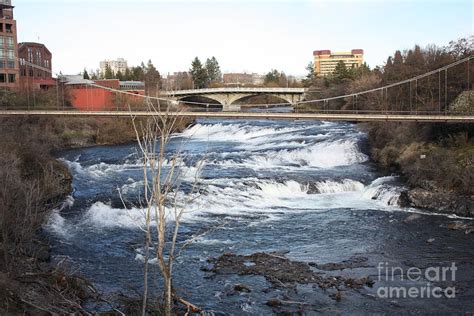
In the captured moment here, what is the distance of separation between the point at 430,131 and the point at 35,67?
42792 millimetres

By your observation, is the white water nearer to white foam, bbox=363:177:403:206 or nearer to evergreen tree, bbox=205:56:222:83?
white foam, bbox=363:177:403:206

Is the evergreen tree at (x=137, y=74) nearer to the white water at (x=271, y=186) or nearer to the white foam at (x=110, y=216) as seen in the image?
the white water at (x=271, y=186)

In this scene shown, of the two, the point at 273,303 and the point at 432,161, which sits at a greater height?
the point at 432,161

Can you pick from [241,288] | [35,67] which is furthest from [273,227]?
[35,67]

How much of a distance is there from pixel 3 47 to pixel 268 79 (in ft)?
177

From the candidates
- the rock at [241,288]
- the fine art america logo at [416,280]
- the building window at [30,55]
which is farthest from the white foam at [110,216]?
the building window at [30,55]

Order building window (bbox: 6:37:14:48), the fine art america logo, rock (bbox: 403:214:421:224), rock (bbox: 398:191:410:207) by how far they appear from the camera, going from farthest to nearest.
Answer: building window (bbox: 6:37:14:48) → rock (bbox: 398:191:410:207) → rock (bbox: 403:214:421:224) → the fine art america logo

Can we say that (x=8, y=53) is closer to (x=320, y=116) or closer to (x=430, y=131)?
(x=320, y=116)

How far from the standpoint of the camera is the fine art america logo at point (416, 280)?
13102mm

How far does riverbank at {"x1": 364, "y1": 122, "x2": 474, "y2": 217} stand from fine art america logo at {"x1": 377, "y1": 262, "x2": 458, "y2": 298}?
22.2 feet

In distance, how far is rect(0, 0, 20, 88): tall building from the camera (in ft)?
177

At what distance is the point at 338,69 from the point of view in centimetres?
6331

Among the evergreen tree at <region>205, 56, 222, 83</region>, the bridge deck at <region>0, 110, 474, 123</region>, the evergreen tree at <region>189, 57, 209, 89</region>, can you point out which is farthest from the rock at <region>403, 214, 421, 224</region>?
the evergreen tree at <region>205, 56, 222, 83</region>

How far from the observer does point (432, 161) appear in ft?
80.0
